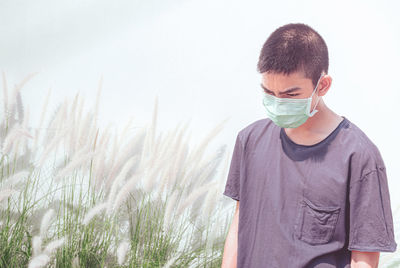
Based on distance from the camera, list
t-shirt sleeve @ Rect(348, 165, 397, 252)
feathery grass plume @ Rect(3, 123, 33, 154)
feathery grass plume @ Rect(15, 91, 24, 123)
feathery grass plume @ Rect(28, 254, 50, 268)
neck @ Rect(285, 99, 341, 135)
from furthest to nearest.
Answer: feathery grass plume @ Rect(15, 91, 24, 123)
feathery grass plume @ Rect(3, 123, 33, 154)
feathery grass plume @ Rect(28, 254, 50, 268)
neck @ Rect(285, 99, 341, 135)
t-shirt sleeve @ Rect(348, 165, 397, 252)

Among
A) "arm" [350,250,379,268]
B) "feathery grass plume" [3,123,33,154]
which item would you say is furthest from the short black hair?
"feathery grass plume" [3,123,33,154]

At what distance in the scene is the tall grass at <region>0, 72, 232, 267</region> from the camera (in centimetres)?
160

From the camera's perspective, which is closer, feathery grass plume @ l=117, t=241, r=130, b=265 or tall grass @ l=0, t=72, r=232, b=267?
feathery grass plume @ l=117, t=241, r=130, b=265

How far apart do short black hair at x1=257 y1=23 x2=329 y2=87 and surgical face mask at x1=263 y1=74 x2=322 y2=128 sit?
0.04 metres

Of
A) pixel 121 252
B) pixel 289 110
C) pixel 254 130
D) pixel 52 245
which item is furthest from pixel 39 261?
pixel 289 110

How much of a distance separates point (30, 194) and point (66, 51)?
68 centimetres

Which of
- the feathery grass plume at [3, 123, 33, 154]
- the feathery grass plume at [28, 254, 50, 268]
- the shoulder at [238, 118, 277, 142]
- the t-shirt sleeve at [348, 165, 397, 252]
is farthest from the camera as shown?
the feathery grass plume at [3, 123, 33, 154]

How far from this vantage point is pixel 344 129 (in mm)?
989

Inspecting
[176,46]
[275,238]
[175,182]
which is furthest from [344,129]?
[176,46]

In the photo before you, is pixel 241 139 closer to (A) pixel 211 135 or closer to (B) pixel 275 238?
(B) pixel 275 238

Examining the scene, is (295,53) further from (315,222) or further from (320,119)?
(315,222)

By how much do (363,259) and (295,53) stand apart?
456 mm

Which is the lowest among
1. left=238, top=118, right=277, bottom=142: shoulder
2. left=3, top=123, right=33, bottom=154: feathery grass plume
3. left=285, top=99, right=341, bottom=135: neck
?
left=3, top=123, right=33, bottom=154: feathery grass plume

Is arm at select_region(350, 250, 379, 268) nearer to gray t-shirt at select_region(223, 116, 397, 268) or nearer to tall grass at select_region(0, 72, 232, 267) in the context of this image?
gray t-shirt at select_region(223, 116, 397, 268)
